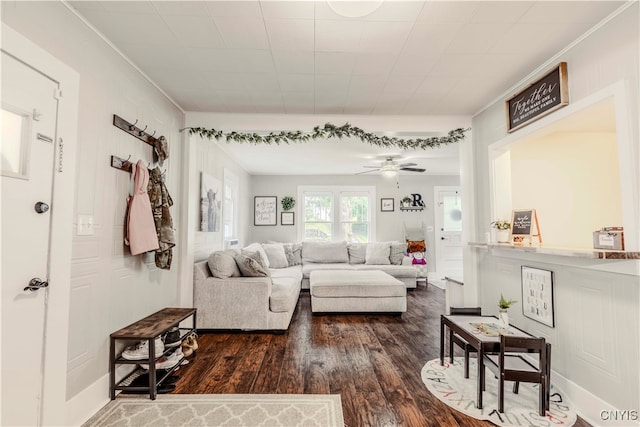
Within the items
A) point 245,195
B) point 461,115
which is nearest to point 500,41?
point 461,115

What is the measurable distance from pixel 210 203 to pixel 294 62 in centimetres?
242

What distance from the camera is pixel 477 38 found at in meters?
2.04

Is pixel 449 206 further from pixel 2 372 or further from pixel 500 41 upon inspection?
pixel 2 372

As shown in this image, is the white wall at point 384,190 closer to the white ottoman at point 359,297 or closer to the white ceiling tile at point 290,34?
the white ottoman at point 359,297

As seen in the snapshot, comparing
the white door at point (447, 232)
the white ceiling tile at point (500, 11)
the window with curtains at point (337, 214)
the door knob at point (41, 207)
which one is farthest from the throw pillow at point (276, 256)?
the white ceiling tile at point (500, 11)

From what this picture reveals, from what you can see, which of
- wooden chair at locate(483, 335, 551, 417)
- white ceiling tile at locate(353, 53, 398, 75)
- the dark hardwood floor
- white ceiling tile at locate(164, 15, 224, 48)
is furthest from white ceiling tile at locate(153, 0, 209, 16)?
wooden chair at locate(483, 335, 551, 417)

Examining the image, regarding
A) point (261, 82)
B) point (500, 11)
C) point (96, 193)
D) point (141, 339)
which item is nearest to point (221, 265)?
point (141, 339)

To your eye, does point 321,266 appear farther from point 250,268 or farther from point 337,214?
point 250,268

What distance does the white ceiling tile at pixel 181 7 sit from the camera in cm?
174

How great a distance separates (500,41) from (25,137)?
2.95m

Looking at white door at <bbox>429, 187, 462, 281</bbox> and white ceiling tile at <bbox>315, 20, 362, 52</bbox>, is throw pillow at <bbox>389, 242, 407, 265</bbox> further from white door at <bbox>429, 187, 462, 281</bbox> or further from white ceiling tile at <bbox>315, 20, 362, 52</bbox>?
white ceiling tile at <bbox>315, 20, 362, 52</bbox>

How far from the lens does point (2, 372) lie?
1.38 metres

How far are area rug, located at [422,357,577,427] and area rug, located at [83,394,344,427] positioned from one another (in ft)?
2.73

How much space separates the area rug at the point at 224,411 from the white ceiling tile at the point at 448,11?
2.59 meters
